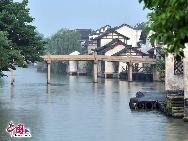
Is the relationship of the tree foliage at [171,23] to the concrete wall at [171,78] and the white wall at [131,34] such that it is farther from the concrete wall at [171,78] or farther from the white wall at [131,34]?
the white wall at [131,34]

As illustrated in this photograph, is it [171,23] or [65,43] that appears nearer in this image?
[171,23]

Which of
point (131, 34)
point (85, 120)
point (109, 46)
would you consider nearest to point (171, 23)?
point (85, 120)

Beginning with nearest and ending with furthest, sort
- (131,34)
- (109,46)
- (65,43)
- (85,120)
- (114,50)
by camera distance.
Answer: (85,120) < (114,50) < (109,46) < (131,34) < (65,43)

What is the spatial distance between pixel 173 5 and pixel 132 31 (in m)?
141

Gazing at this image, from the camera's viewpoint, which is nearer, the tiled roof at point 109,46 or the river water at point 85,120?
the river water at point 85,120

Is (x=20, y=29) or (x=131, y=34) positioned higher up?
(x=131, y=34)

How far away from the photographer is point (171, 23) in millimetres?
10797

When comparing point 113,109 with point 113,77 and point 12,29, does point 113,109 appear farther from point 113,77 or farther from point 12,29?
point 113,77

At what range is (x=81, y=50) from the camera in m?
170

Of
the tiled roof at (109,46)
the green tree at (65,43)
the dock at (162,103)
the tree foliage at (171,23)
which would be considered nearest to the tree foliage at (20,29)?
the dock at (162,103)

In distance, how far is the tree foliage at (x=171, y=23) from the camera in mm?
10539

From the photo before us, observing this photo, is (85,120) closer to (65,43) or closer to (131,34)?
(131,34)

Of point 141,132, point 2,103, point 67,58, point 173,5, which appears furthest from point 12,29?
point 67,58

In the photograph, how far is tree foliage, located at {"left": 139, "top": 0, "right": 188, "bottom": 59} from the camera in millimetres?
10539
